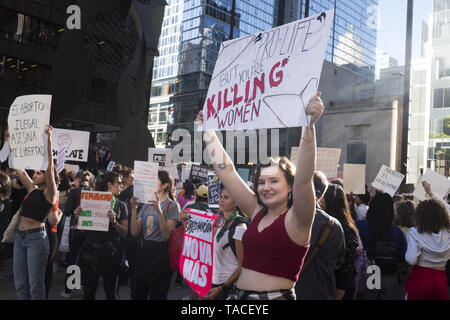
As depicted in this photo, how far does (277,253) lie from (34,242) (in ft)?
11.2

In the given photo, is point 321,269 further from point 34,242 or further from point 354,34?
point 354,34

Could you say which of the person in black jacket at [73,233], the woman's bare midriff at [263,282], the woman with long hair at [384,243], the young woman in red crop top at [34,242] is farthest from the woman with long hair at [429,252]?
the person in black jacket at [73,233]

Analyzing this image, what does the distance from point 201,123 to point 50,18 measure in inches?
1116

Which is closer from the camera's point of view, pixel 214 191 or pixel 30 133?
pixel 30 133

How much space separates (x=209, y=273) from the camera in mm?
3410

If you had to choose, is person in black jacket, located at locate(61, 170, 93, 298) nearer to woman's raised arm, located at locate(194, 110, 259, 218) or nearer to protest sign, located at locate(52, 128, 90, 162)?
protest sign, located at locate(52, 128, 90, 162)

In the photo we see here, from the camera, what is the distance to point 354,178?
8.69 metres

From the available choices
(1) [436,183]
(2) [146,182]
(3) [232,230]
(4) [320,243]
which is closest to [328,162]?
(1) [436,183]

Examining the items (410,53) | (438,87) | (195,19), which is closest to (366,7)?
(195,19)

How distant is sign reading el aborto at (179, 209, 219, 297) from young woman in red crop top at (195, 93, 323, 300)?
0.63 metres

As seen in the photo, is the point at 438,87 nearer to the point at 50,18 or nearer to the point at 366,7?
the point at 50,18

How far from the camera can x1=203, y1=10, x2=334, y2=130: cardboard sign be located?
2.93m

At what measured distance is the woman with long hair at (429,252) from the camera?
4.83 meters

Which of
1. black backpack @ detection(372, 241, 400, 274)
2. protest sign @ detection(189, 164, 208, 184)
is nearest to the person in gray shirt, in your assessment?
black backpack @ detection(372, 241, 400, 274)
